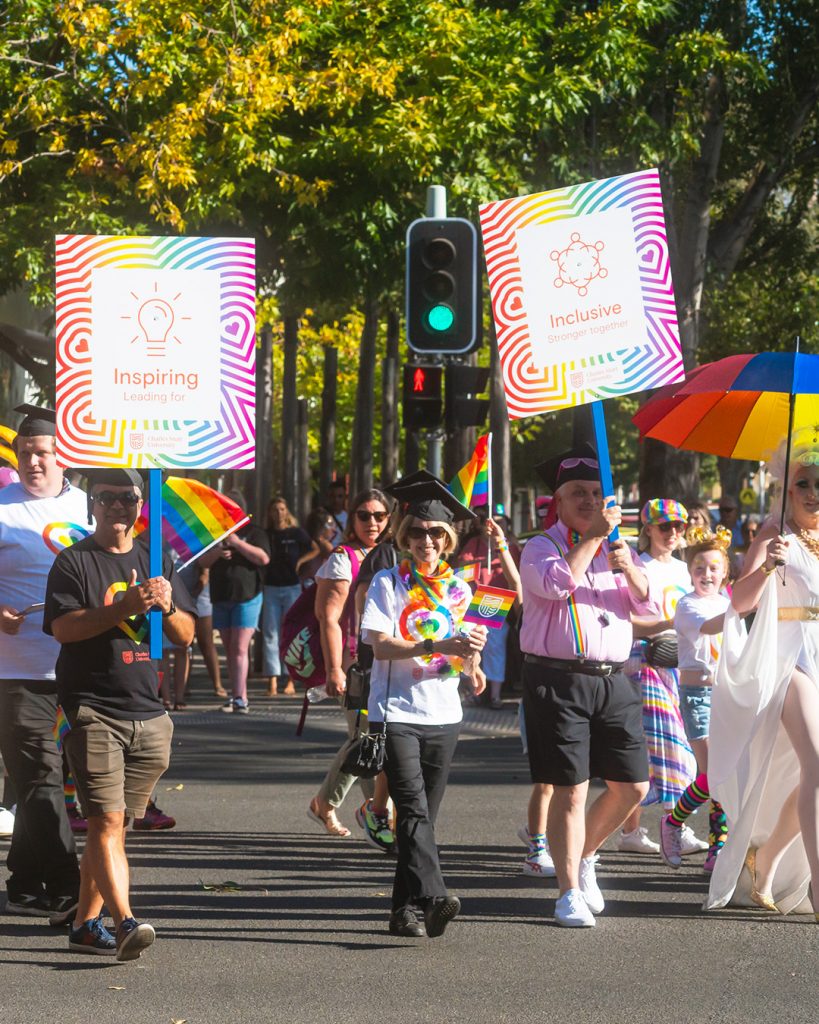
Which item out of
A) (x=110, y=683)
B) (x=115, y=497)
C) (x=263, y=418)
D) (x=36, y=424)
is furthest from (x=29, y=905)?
(x=263, y=418)

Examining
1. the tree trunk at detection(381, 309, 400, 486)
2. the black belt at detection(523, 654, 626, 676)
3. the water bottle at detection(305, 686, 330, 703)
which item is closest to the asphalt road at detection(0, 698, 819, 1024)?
the water bottle at detection(305, 686, 330, 703)

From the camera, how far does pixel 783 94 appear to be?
23547 mm

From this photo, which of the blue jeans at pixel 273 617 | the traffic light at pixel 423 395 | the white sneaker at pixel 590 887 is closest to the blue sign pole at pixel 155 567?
the white sneaker at pixel 590 887

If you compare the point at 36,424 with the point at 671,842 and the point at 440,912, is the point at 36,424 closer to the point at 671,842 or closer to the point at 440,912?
the point at 440,912

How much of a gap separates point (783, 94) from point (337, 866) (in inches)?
690

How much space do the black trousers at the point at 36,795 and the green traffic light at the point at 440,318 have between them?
15.6 ft

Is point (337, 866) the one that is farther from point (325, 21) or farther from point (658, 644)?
point (325, 21)

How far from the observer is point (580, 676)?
721 centimetres

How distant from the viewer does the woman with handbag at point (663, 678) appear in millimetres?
8719

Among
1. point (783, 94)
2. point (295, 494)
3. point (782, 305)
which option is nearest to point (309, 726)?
point (783, 94)

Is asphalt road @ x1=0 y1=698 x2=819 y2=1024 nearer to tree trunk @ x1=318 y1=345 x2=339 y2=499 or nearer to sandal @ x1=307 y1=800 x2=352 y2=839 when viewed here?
sandal @ x1=307 y1=800 x2=352 y2=839

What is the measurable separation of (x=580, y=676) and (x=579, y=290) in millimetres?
1670

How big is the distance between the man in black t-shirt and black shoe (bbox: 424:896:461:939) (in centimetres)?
109

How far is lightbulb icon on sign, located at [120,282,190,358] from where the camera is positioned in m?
6.95
